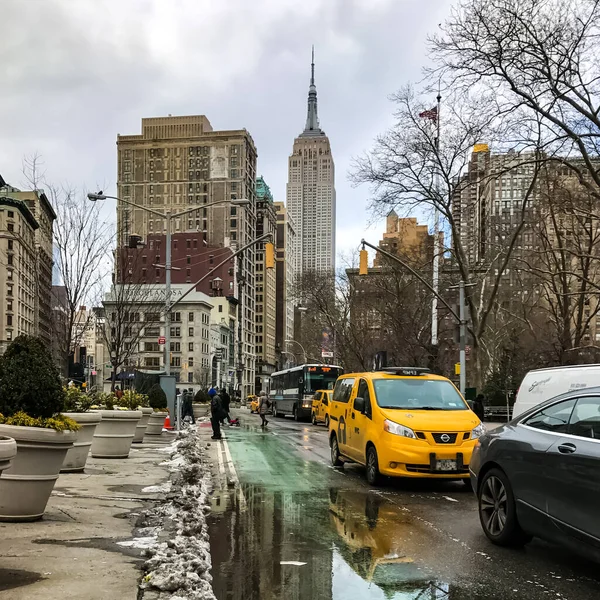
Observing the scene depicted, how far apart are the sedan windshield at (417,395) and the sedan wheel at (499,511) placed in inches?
172

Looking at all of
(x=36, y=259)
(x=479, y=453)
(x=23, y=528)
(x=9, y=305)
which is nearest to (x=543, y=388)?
(x=479, y=453)

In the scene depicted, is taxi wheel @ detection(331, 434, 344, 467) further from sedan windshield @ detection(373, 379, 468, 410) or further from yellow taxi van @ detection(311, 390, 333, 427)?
yellow taxi van @ detection(311, 390, 333, 427)

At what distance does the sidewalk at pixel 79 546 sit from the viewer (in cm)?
493

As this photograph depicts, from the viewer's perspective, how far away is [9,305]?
11338 centimetres

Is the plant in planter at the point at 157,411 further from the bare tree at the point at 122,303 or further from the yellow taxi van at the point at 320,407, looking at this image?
the yellow taxi van at the point at 320,407

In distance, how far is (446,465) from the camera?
10.3 meters

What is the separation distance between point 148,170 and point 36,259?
4957 inches

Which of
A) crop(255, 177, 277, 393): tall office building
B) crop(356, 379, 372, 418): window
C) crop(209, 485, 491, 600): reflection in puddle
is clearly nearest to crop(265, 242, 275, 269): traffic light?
crop(356, 379, 372, 418): window

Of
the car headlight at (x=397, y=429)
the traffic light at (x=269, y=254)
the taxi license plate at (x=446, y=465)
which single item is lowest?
the taxi license plate at (x=446, y=465)

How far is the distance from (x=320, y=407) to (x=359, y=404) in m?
24.6

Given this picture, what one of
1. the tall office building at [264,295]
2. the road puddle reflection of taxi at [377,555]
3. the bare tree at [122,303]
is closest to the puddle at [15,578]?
the road puddle reflection of taxi at [377,555]

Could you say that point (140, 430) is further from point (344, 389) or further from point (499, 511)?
point (499, 511)

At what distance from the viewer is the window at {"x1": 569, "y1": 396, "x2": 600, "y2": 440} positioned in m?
5.52

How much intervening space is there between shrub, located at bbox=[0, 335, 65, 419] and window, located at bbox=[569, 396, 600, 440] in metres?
5.31
